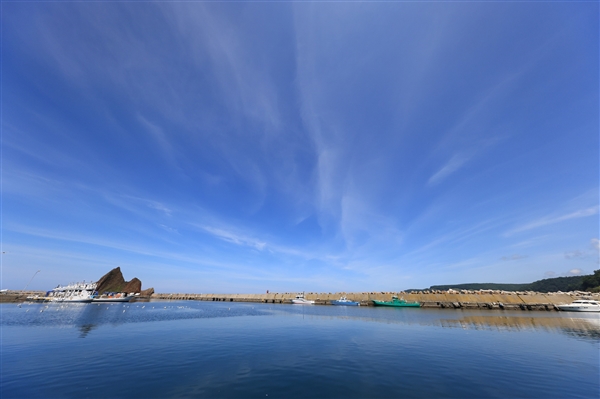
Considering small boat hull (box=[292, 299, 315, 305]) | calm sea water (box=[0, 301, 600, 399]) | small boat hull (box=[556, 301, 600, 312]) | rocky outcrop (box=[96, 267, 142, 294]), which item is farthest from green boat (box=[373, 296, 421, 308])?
rocky outcrop (box=[96, 267, 142, 294])

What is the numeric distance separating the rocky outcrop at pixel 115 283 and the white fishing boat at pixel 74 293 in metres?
20.1

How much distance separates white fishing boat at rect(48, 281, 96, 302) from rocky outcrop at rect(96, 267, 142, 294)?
20.1 metres

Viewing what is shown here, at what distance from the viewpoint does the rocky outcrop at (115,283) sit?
126 m

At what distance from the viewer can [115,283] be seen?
427 ft

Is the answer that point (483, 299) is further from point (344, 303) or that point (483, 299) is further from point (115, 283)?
Answer: point (115, 283)

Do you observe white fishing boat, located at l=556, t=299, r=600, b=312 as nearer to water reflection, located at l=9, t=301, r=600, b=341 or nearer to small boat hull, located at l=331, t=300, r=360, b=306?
water reflection, located at l=9, t=301, r=600, b=341

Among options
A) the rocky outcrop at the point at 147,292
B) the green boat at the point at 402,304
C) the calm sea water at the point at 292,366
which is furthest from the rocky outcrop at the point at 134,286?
the green boat at the point at 402,304

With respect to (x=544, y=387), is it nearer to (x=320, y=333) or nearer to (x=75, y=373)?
(x=320, y=333)

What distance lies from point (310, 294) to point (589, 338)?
98538mm

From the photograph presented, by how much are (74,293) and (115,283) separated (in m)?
35.2

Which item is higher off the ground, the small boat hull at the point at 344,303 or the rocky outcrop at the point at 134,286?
the rocky outcrop at the point at 134,286

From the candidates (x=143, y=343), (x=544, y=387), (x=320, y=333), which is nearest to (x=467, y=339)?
(x=544, y=387)

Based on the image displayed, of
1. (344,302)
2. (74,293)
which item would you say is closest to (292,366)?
(344,302)

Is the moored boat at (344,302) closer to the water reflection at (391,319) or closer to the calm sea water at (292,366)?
the water reflection at (391,319)
